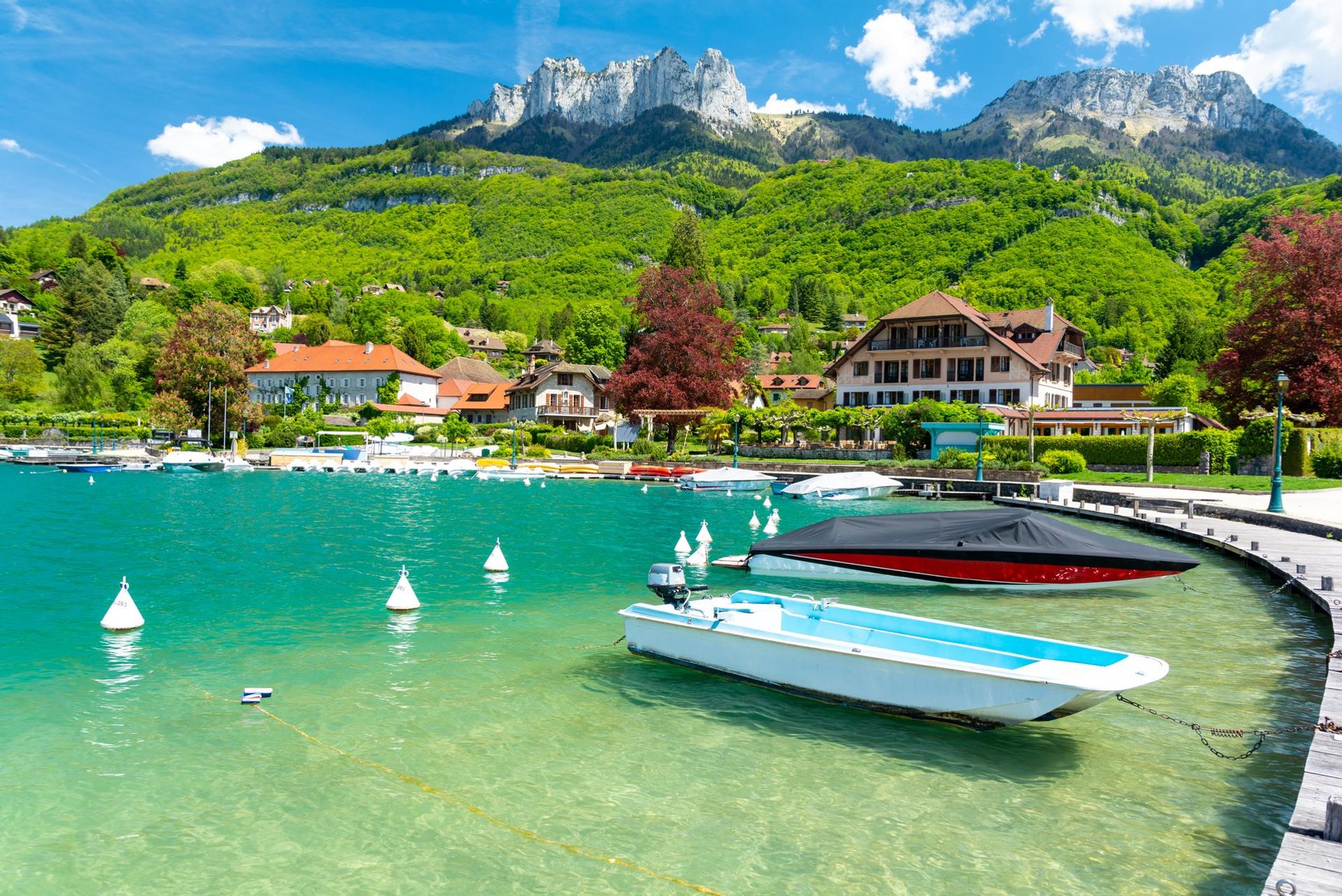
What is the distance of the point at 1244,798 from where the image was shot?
7.53 metres

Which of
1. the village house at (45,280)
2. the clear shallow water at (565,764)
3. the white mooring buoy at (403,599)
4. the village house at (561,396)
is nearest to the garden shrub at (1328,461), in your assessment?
the clear shallow water at (565,764)

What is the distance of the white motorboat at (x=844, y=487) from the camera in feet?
143

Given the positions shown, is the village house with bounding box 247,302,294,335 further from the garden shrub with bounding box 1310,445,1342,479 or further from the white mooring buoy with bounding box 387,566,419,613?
the garden shrub with bounding box 1310,445,1342,479

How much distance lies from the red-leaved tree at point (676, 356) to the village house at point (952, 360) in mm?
11906

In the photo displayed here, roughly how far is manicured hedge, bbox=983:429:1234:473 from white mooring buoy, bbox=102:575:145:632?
4961 cm

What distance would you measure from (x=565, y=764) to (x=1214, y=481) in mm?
43512

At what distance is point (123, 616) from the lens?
1412cm

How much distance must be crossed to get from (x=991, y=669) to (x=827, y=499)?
35.4 metres

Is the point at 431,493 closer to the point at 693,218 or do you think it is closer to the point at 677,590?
the point at 677,590

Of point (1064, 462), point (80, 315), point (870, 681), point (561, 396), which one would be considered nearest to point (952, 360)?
point (1064, 462)

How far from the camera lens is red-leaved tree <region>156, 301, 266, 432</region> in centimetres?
7719

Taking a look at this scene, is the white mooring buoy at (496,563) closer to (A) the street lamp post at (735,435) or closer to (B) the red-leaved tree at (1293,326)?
(A) the street lamp post at (735,435)

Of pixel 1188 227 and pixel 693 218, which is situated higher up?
pixel 1188 227

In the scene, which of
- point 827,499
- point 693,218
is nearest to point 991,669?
point 827,499
